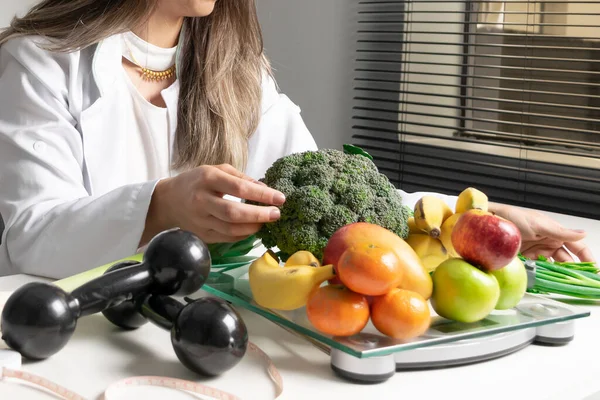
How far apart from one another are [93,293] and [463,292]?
371 millimetres

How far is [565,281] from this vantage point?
103 centimetres

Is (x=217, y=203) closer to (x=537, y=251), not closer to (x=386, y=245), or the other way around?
(x=386, y=245)

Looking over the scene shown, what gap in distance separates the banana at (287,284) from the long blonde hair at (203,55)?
84cm

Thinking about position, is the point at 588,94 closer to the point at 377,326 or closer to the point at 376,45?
the point at 376,45

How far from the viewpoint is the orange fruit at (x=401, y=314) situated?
74 centimetres

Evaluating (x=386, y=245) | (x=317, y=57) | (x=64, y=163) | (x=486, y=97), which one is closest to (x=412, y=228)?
(x=386, y=245)

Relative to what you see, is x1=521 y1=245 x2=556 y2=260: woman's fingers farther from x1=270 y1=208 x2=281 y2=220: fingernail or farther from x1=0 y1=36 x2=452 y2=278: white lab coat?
x1=270 y1=208 x2=281 y2=220: fingernail

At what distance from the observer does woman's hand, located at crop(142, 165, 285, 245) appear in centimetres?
92

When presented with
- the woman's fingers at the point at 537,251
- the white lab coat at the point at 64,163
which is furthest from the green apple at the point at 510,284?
the white lab coat at the point at 64,163

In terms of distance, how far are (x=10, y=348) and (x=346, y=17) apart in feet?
8.00

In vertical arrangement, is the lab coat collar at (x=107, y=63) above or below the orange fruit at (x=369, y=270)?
above

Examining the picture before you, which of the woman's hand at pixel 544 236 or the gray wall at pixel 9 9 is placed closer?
the woman's hand at pixel 544 236

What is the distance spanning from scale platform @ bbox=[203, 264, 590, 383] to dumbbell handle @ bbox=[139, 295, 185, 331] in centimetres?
10

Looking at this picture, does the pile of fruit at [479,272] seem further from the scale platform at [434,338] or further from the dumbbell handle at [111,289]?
the dumbbell handle at [111,289]
